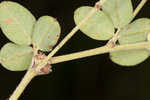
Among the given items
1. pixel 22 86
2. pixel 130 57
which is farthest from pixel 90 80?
pixel 22 86

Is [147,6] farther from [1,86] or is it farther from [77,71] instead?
[1,86]

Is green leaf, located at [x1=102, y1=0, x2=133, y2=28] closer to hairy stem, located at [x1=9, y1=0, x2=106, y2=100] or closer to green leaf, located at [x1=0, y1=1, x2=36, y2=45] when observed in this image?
hairy stem, located at [x1=9, y1=0, x2=106, y2=100]

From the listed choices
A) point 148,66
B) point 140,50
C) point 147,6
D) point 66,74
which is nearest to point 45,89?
point 66,74

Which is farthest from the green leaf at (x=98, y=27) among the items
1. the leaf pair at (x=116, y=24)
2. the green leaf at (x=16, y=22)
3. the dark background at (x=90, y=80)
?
the dark background at (x=90, y=80)

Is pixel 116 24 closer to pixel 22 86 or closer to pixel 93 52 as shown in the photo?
pixel 93 52

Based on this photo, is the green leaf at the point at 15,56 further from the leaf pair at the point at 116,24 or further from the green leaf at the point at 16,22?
the leaf pair at the point at 116,24
